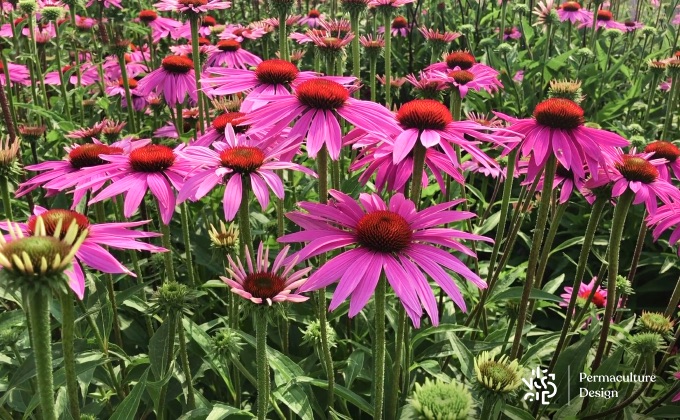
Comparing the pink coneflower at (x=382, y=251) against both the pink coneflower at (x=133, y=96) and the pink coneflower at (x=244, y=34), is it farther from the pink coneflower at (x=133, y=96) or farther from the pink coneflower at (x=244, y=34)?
the pink coneflower at (x=133, y=96)

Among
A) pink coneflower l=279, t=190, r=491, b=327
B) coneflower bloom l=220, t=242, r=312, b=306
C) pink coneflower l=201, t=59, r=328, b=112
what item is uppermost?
pink coneflower l=201, t=59, r=328, b=112

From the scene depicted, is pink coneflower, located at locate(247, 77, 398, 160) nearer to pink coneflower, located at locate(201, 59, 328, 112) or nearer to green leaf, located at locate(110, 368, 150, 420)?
pink coneflower, located at locate(201, 59, 328, 112)

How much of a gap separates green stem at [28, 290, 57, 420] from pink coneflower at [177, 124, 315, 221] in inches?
16.7

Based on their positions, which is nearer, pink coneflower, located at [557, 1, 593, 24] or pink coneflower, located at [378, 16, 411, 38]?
pink coneflower, located at [557, 1, 593, 24]

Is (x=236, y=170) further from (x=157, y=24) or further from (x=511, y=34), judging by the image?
(x=511, y=34)

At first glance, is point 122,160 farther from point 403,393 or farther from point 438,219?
point 403,393

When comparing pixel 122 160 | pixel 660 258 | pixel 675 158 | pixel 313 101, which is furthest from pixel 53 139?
pixel 660 258

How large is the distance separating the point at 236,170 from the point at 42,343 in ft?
1.91

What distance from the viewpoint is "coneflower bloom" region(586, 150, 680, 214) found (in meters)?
1.50

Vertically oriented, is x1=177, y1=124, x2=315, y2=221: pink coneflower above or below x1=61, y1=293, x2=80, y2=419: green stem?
above

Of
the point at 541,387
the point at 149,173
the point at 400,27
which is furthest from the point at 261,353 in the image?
the point at 400,27

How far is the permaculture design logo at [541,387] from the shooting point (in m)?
1.66

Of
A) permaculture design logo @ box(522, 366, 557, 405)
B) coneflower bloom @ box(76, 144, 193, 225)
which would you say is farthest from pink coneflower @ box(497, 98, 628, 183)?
coneflower bloom @ box(76, 144, 193, 225)
